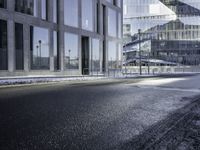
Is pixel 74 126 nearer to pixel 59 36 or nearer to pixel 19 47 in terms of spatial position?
pixel 19 47

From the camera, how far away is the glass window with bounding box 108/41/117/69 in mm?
55938

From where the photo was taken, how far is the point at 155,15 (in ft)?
395

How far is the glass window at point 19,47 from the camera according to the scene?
33.5 meters

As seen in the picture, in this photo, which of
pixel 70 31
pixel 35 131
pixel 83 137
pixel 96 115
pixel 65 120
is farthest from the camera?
pixel 70 31

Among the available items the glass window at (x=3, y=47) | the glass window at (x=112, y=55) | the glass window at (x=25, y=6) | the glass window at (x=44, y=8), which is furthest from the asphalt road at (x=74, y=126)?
the glass window at (x=112, y=55)

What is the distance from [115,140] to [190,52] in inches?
4397

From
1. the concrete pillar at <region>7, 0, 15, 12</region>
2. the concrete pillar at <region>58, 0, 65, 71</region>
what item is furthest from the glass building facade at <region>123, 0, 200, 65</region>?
the concrete pillar at <region>7, 0, 15, 12</region>

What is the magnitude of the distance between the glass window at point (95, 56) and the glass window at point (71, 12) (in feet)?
19.1

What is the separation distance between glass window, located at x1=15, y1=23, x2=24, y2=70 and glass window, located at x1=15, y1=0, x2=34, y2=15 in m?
1.76

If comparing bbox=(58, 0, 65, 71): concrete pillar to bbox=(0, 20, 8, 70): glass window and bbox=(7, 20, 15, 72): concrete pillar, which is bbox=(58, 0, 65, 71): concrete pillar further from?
bbox=(0, 20, 8, 70): glass window

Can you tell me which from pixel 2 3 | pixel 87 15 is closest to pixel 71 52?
pixel 87 15

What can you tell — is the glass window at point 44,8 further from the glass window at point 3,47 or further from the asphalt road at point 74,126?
the asphalt road at point 74,126

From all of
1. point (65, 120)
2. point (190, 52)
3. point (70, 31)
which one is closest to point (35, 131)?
point (65, 120)

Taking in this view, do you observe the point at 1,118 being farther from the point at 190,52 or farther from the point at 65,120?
the point at 190,52
